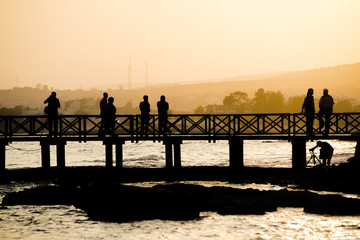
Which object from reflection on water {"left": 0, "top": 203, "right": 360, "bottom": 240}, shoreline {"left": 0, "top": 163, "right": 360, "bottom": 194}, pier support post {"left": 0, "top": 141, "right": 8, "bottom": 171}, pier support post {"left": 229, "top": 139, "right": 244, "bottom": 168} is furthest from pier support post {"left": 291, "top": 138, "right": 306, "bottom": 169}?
pier support post {"left": 0, "top": 141, "right": 8, "bottom": 171}

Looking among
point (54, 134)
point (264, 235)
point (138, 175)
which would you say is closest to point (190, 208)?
point (264, 235)

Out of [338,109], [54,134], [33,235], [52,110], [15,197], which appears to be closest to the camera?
[33,235]

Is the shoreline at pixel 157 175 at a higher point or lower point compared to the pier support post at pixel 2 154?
lower

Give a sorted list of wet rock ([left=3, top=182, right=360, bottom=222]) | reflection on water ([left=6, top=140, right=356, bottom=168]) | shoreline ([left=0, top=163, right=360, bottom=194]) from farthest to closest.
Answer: reflection on water ([left=6, top=140, right=356, bottom=168]) → shoreline ([left=0, top=163, right=360, bottom=194]) → wet rock ([left=3, top=182, right=360, bottom=222])

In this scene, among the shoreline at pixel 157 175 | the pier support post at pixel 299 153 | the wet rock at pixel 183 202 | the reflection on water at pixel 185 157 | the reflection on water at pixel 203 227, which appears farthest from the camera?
the reflection on water at pixel 185 157

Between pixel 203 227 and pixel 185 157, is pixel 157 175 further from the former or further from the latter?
pixel 185 157

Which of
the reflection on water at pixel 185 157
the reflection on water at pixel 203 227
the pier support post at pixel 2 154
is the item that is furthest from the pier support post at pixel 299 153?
the pier support post at pixel 2 154

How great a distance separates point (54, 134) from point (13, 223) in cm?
1075

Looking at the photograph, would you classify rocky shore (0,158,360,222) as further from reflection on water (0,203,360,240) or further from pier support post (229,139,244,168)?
pier support post (229,139,244,168)

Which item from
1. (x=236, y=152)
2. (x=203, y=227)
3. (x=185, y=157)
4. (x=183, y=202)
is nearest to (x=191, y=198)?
(x=183, y=202)

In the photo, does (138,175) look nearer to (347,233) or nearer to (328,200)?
(328,200)

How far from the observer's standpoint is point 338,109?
192750 mm

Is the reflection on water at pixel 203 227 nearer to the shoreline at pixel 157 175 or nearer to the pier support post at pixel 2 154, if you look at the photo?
the shoreline at pixel 157 175

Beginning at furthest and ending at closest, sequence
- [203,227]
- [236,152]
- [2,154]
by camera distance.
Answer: [2,154], [236,152], [203,227]
